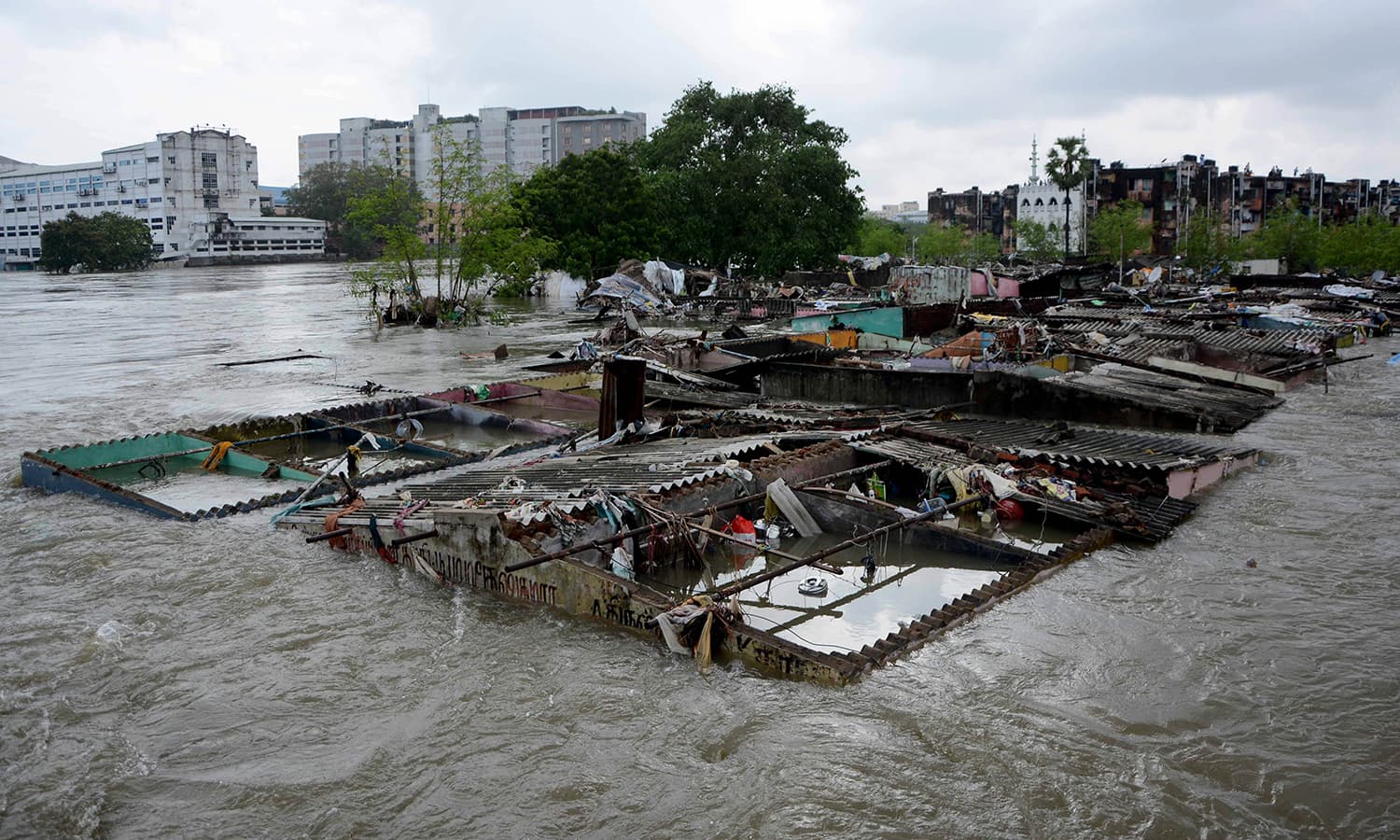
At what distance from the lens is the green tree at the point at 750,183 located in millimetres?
44781

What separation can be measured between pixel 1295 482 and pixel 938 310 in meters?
14.9

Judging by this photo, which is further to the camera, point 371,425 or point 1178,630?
point 371,425

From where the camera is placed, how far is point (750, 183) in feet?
147

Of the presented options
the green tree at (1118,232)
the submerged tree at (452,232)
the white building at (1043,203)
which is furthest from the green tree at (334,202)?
the submerged tree at (452,232)

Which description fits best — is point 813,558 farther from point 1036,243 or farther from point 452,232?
point 1036,243

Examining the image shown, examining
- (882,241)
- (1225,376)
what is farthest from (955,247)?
(1225,376)

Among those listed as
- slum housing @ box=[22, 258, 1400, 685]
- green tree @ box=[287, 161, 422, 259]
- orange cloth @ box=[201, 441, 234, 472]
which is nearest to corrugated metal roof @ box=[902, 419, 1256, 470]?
slum housing @ box=[22, 258, 1400, 685]

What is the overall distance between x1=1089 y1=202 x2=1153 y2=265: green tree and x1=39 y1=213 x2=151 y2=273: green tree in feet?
248

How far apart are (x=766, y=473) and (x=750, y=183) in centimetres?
3615

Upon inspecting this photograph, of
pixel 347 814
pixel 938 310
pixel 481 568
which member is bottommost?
pixel 347 814

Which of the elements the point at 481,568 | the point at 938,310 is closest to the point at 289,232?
the point at 938,310

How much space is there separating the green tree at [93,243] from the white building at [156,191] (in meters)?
9.55

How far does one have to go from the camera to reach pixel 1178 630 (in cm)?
784

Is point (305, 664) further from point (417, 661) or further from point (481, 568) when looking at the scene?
point (481, 568)
